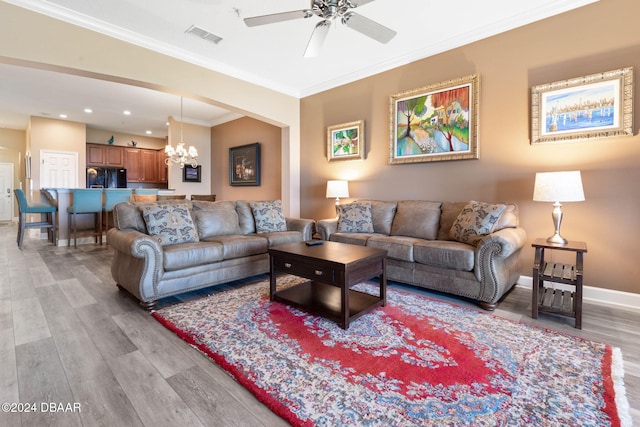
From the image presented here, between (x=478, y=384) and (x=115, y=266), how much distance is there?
3.33 metres

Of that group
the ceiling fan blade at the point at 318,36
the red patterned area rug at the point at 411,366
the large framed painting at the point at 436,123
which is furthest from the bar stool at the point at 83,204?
the large framed painting at the point at 436,123

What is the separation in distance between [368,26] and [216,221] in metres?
2.67

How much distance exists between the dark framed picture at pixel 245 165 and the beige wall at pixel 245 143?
111 mm

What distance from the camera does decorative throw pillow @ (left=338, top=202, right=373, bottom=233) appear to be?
3.93m

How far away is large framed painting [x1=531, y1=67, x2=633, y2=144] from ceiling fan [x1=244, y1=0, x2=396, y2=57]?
187 cm

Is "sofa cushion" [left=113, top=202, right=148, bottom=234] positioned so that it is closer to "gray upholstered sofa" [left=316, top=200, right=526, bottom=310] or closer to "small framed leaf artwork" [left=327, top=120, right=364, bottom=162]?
"gray upholstered sofa" [left=316, top=200, right=526, bottom=310]

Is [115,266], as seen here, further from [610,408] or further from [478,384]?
[610,408]

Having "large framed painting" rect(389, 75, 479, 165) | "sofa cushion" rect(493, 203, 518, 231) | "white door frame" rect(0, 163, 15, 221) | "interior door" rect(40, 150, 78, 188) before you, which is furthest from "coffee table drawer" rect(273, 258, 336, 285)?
"white door frame" rect(0, 163, 15, 221)

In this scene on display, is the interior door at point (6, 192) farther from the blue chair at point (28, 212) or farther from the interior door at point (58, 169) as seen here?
the blue chair at point (28, 212)

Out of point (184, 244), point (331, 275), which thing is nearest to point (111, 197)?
point (184, 244)

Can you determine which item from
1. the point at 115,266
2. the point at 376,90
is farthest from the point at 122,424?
the point at 376,90

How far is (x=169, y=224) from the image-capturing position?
304 centimetres

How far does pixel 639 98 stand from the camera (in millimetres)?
2611

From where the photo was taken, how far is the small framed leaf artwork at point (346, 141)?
467 cm
